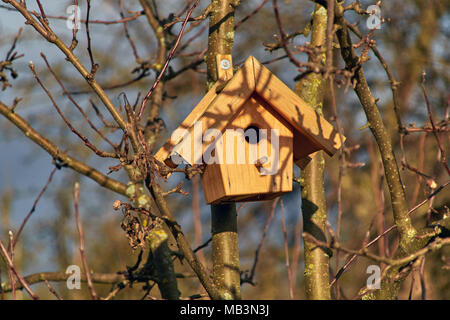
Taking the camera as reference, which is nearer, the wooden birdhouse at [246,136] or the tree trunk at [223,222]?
the wooden birdhouse at [246,136]

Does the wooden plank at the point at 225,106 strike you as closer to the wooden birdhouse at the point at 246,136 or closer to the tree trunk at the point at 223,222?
the wooden birdhouse at the point at 246,136

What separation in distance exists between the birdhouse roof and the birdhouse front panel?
0.04m

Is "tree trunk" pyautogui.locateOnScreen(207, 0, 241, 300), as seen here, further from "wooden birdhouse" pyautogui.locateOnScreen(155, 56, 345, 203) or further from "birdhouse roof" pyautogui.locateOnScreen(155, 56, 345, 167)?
"birdhouse roof" pyautogui.locateOnScreen(155, 56, 345, 167)

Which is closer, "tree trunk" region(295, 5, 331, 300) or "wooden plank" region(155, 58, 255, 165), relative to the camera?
"wooden plank" region(155, 58, 255, 165)

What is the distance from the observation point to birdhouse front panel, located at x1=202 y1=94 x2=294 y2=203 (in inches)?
91.4

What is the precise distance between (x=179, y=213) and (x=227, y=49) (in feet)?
18.0

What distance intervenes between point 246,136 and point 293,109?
9.8 inches

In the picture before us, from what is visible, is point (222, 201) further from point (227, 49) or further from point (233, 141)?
point (227, 49)

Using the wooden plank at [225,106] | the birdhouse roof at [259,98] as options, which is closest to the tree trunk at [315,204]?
the birdhouse roof at [259,98]

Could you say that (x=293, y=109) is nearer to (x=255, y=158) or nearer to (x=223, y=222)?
(x=255, y=158)

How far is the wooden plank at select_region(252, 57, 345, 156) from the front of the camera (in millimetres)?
2361

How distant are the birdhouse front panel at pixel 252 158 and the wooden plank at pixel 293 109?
77 mm

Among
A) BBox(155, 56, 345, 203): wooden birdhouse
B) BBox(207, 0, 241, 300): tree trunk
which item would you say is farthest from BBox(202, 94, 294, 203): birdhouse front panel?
BBox(207, 0, 241, 300): tree trunk

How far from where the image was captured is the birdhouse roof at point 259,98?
2.29 m
